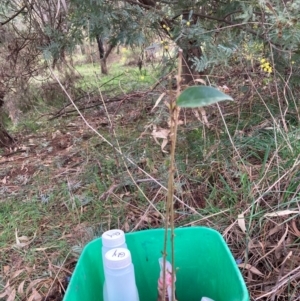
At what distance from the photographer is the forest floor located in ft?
3.24

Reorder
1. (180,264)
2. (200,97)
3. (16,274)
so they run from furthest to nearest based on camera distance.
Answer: (16,274) < (180,264) < (200,97)

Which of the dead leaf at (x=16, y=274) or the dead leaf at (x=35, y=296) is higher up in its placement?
the dead leaf at (x=16, y=274)

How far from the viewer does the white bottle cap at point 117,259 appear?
2.04 ft

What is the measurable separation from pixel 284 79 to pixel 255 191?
58 cm

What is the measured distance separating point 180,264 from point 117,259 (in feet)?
0.85

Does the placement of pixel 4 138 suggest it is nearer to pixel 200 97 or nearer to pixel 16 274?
pixel 16 274

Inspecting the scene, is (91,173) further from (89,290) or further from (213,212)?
(89,290)

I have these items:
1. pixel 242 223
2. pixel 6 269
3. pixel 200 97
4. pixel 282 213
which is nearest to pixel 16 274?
pixel 6 269

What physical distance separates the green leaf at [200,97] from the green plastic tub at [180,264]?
0.39m

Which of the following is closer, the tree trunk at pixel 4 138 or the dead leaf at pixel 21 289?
the dead leaf at pixel 21 289

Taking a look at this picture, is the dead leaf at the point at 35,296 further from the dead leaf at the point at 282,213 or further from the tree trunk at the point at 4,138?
the tree trunk at the point at 4,138

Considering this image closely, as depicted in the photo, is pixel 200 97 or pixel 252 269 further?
pixel 252 269

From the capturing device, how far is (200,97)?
0.42 meters

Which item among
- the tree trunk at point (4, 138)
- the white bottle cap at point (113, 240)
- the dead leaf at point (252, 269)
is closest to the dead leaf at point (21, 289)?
the white bottle cap at point (113, 240)
